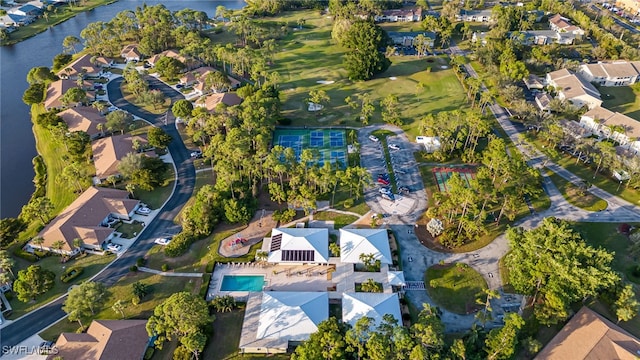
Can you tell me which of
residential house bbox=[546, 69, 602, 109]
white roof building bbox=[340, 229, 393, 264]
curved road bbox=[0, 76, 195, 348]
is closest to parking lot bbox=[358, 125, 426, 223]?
white roof building bbox=[340, 229, 393, 264]

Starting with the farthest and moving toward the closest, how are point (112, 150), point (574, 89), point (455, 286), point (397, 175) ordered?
point (574, 89)
point (112, 150)
point (397, 175)
point (455, 286)

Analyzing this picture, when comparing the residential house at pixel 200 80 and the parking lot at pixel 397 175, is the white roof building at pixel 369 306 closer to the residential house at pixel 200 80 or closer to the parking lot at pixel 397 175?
the parking lot at pixel 397 175

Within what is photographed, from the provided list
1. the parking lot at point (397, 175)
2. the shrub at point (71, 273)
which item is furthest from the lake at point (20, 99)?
the parking lot at point (397, 175)

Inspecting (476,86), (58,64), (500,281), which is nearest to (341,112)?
(476,86)

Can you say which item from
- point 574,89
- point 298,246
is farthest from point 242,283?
point 574,89

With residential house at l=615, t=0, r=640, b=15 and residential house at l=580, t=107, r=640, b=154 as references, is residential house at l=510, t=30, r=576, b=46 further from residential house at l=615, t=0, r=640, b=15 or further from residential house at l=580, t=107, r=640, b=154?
residential house at l=615, t=0, r=640, b=15

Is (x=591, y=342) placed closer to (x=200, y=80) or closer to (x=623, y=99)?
(x=623, y=99)

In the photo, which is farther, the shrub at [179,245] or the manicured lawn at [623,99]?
the manicured lawn at [623,99]

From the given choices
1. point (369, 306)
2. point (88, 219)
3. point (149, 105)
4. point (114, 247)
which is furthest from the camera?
point (149, 105)
